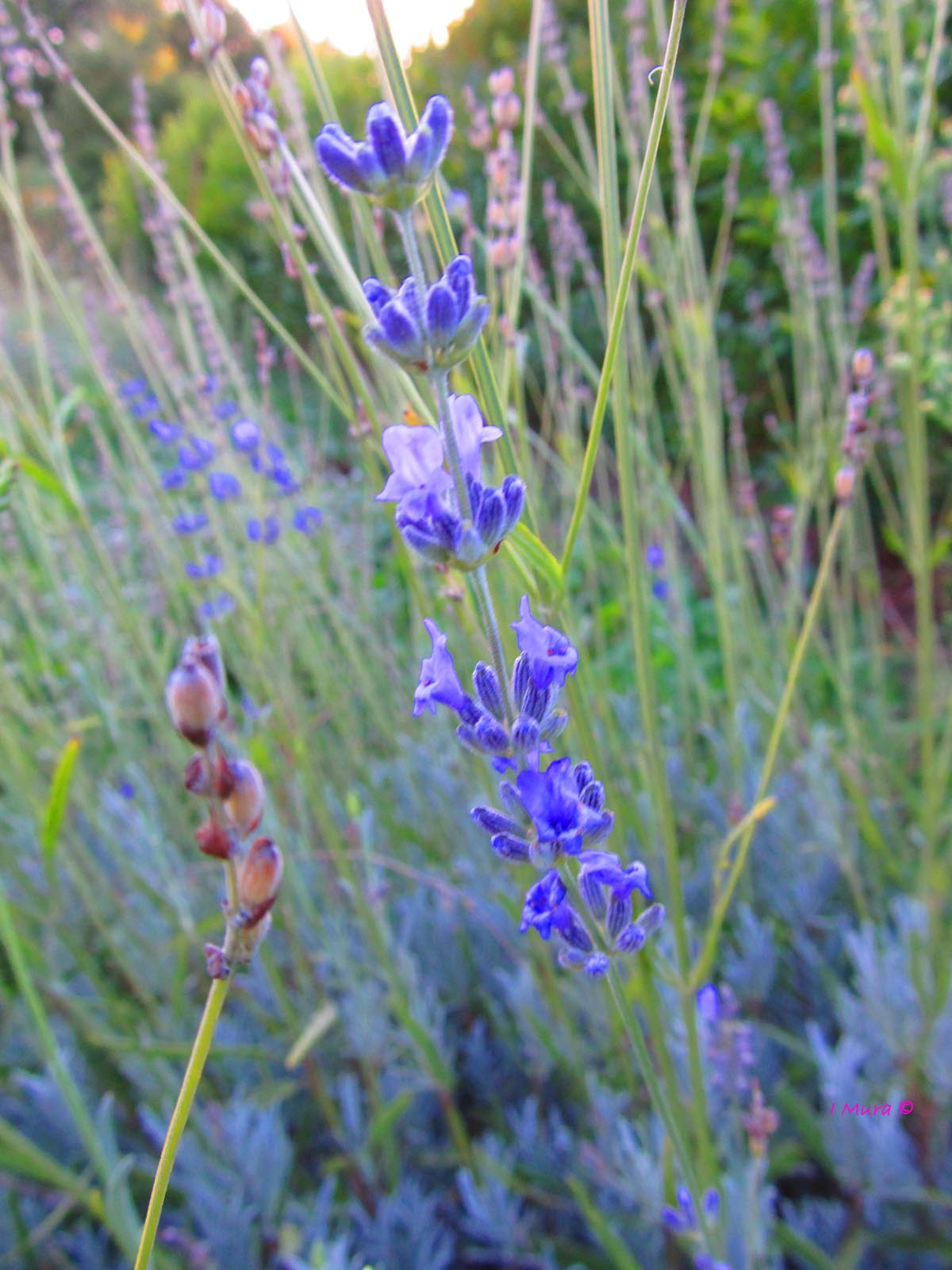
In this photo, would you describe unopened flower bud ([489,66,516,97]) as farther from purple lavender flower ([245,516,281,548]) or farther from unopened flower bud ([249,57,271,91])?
purple lavender flower ([245,516,281,548])

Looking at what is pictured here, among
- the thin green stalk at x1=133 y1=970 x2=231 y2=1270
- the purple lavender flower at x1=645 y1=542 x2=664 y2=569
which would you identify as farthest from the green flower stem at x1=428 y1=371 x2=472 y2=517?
the purple lavender flower at x1=645 y1=542 x2=664 y2=569

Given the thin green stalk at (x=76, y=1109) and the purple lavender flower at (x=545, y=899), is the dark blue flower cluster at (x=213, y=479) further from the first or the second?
the purple lavender flower at (x=545, y=899)

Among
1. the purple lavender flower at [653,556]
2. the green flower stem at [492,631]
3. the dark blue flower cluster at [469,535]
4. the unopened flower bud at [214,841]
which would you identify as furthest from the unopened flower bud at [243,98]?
the purple lavender flower at [653,556]

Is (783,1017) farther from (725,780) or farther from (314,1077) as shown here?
(314,1077)

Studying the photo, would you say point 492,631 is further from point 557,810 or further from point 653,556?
point 653,556

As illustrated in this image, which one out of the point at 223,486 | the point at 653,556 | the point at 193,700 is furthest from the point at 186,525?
the point at 193,700
